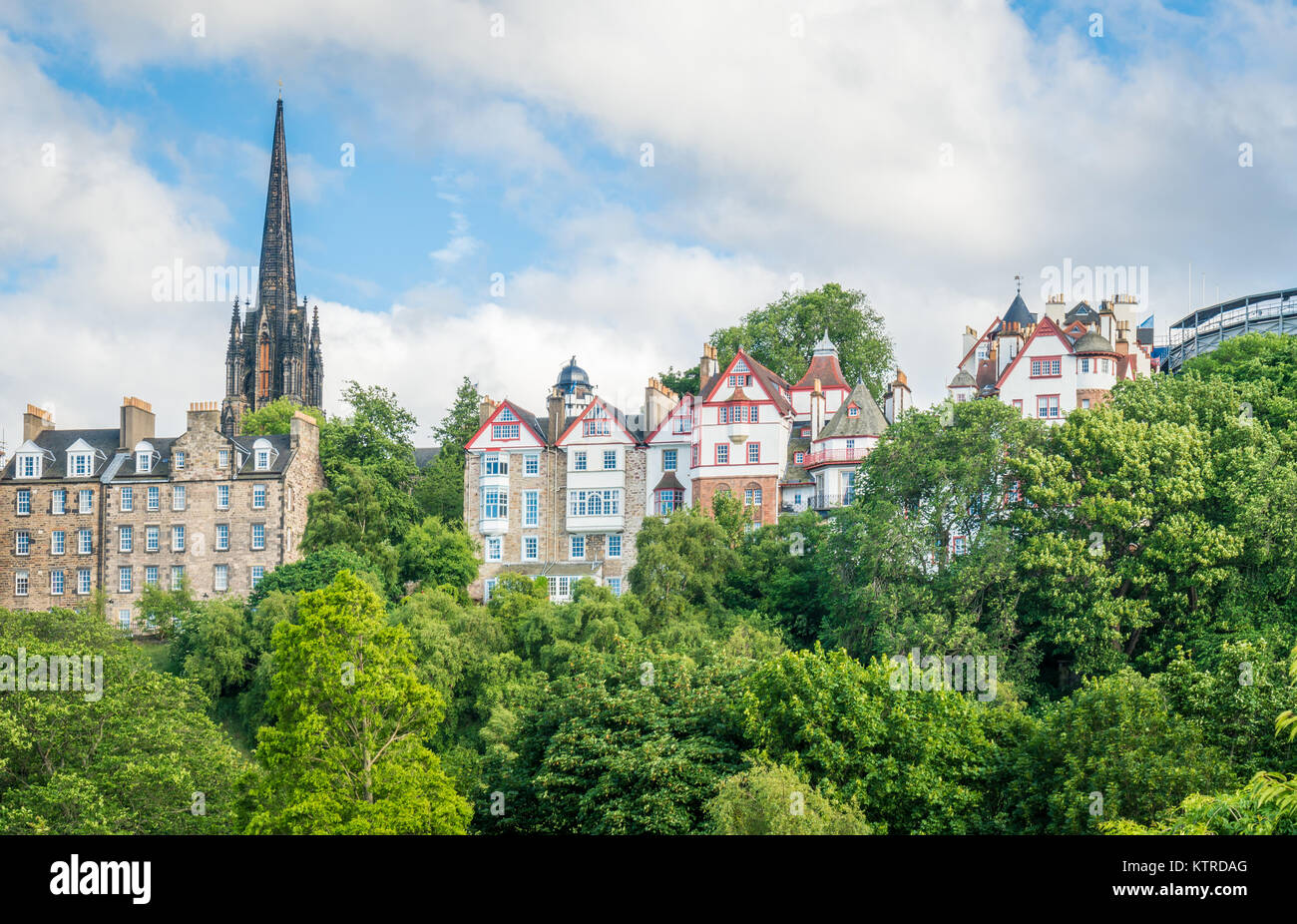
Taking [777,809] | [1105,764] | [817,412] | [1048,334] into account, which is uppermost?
[1048,334]

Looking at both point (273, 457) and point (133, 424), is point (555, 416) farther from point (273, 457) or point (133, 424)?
point (133, 424)

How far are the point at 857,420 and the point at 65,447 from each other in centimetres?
4396

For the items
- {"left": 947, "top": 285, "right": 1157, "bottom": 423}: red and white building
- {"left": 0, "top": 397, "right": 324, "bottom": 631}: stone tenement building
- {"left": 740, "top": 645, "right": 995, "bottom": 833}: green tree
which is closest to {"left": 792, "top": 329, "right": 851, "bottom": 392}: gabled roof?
{"left": 947, "top": 285, "right": 1157, "bottom": 423}: red and white building

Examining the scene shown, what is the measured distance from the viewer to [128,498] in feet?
243

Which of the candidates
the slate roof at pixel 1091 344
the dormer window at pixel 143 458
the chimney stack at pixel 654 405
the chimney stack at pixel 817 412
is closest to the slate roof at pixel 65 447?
the dormer window at pixel 143 458

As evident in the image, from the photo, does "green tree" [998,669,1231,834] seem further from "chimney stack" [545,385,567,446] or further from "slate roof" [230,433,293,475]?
"slate roof" [230,433,293,475]

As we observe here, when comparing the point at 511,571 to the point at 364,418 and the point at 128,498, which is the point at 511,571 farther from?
the point at 128,498

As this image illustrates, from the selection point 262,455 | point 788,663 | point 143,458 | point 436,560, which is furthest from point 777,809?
point 143,458

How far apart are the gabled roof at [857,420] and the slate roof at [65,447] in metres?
39.4

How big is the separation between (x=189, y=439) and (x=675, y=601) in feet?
105

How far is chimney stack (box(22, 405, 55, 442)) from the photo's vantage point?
78.1m

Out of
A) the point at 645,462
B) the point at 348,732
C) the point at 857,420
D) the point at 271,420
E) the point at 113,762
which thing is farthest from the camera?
the point at 271,420

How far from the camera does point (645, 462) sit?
7431 centimetres
